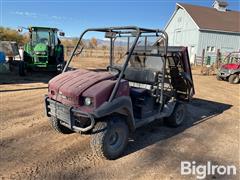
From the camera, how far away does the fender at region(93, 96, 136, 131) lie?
361 centimetres

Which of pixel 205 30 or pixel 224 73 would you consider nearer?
pixel 224 73

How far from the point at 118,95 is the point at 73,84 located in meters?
0.71

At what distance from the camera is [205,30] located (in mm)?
24656

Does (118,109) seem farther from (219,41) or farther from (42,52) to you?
(219,41)

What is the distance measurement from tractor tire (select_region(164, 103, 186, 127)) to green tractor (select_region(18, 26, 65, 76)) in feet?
24.0

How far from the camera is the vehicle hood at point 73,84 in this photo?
380 centimetres

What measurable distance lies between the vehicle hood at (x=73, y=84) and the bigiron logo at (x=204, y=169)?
1.84 m

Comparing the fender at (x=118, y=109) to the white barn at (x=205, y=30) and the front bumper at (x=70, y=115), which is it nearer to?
the front bumper at (x=70, y=115)

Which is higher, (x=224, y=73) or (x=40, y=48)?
(x=40, y=48)

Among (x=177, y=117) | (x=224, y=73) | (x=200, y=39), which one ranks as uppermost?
(x=200, y=39)

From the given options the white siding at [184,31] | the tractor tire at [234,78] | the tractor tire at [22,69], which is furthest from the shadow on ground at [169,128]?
the white siding at [184,31]

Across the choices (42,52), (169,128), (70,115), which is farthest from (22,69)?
(70,115)

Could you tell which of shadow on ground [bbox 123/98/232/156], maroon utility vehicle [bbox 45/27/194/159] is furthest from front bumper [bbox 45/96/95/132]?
shadow on ground [bbox 123/98/232/156]

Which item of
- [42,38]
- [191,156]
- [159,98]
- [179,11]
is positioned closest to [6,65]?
[42,38]
